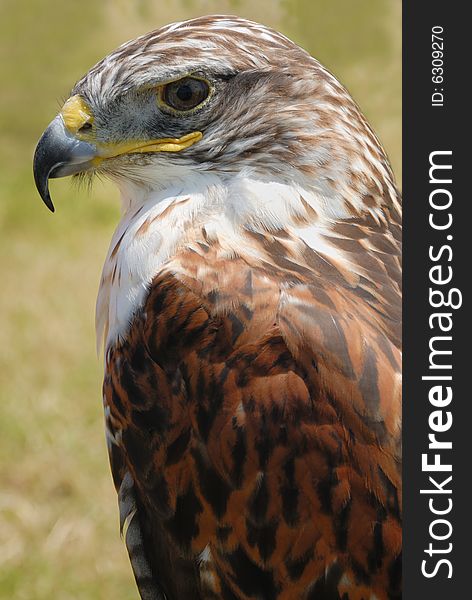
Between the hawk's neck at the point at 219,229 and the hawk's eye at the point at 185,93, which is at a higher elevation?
the hawk's eye at the point at 185,93

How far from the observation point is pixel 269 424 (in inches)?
91.4

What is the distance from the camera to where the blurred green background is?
4.22m

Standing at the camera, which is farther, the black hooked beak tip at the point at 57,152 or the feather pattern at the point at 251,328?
the black hooked beak tip at the point at 57,152

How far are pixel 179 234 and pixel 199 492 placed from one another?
2.00ft

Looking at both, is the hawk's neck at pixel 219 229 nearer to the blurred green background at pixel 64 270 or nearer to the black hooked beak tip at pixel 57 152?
the black hooked beak tip at pixel 57 152

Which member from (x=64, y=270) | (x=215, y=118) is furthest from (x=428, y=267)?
(x=64, y=270)

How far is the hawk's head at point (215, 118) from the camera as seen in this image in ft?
8.73

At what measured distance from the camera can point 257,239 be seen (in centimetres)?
257

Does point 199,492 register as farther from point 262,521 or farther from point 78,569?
point 78,569

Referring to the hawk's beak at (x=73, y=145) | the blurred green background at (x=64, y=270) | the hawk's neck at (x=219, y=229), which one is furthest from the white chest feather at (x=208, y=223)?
the blurred green background at (x=64, y=270)

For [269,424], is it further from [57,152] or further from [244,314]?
[57,152]

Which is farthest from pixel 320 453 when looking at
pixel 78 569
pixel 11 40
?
pixel 11 40

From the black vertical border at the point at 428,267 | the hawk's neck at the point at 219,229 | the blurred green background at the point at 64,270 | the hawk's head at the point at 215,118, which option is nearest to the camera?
the black vertical border at the point at 428,267

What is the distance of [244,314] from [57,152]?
0.73 metres
